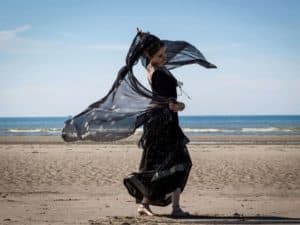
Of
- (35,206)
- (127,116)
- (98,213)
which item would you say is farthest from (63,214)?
(127,116)

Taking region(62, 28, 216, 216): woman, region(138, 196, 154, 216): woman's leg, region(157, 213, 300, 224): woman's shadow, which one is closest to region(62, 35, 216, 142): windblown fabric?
region(62, 28, 216, 216): woman

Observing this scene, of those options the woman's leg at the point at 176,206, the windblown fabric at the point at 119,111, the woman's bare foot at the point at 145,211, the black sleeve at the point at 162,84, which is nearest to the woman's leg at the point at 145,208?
the woman's bare foot at the point at 145,211

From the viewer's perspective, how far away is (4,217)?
23.7 feet

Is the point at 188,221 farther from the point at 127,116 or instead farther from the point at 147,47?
the point at 147,47

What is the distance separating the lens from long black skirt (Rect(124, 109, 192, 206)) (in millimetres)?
6961

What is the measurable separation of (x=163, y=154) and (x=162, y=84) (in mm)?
833

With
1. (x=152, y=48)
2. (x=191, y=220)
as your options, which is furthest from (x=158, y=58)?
(x=191, y=220)

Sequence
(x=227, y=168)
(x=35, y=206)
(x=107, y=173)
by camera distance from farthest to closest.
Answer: (x=227, y=168) < (x=107, y=173) < (x=35, y=206)

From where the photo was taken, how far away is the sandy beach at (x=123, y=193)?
23.5 feet

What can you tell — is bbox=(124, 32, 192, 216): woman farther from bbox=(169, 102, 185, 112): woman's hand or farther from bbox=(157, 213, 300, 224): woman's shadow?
bbox=(157, 213, 300, 224): woman's shadow

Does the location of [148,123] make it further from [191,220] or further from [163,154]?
[191,220]

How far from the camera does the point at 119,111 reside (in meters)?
7.28

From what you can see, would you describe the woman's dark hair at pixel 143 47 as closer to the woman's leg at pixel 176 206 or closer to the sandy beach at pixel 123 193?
the woman's leg at pixel 176 206

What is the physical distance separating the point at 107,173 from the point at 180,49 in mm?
6608
